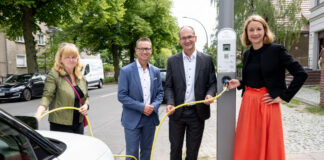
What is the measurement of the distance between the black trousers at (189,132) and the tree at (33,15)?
1367cm

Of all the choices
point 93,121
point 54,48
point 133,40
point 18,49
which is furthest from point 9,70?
point 93,121

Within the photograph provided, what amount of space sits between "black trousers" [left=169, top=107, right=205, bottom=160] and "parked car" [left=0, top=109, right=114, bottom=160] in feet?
3.60

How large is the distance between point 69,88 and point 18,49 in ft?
83.8

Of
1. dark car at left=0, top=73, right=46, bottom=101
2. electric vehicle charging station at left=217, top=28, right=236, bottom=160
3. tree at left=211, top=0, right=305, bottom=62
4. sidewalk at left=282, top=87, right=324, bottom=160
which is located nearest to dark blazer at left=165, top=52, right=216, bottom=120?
electric vehicle charging station at left=217, top=28, right=236, bottom=160

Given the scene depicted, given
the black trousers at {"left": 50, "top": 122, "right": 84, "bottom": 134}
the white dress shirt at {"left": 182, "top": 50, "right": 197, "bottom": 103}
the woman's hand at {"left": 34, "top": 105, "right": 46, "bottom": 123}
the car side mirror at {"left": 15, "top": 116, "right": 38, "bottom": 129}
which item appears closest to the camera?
the car side mirror at {"left": 15, "top": 116, "right": 38, "bottom": 129}

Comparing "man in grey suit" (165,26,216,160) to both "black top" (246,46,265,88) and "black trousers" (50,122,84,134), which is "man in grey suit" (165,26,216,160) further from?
"black trousers" (50,122,84,134)

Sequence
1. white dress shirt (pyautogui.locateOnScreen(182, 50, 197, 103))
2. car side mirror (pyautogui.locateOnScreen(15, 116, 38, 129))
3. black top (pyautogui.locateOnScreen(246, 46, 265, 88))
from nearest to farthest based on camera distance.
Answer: car side mirror (pyautogui.locateOnScreen(15, 116, 38, 129)) < black top (pyautogui.locateOnScreen(246, 46, 265, 88)) < white dress shirt (pyautogui.locateOnScreen(182, 50, 197, 103))

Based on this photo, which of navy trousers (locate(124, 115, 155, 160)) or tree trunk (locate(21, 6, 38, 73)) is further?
tree trunk (locate(21, 6, 38, 73))

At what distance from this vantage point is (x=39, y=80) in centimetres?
1312

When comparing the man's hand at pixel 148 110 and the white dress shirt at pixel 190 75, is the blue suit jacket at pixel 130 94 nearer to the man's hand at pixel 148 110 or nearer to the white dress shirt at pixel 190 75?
the man's hand at pixel 148 110

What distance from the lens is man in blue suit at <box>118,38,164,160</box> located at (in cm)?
281

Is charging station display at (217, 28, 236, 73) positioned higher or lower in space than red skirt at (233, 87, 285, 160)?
higher

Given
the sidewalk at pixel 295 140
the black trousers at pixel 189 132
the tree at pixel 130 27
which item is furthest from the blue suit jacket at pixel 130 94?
the tree at pixel 130 27

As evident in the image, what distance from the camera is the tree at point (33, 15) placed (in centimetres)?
1456
